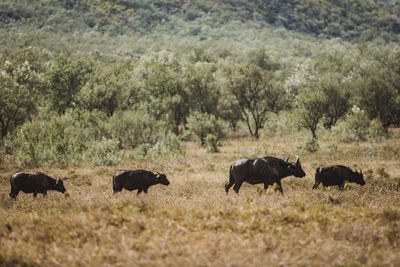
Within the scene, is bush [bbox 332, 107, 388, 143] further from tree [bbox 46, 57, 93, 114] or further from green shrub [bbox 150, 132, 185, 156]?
tree [bbox 46, 57, 93, 114]

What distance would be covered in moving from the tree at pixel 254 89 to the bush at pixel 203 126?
7009 mm

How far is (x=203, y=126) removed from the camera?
123 ft

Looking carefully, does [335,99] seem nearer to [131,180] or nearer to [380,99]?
[380,99]

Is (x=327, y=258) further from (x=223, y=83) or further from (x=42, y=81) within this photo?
(x=42, y=81)

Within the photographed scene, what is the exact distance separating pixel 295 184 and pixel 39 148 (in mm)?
20493

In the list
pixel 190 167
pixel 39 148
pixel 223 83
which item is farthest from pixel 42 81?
pixel 190 167

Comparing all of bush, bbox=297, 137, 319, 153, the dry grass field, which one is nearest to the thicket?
bush, bbox=297, 137, 319, 153

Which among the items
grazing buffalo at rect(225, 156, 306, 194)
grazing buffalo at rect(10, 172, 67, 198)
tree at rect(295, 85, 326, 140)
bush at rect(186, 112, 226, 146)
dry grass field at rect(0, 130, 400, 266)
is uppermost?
dry grass field at rect(0, 130, 400, 266)

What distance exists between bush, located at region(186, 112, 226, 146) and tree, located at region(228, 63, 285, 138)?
7.01 m

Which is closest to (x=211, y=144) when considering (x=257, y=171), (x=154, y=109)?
(x=154, y=109)

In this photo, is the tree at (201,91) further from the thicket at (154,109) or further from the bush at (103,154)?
the bush at (103,154)

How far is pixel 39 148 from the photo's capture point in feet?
80.8

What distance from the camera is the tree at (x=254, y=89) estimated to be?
4209cm

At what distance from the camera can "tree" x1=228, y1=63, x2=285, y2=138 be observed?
42.1 meters
